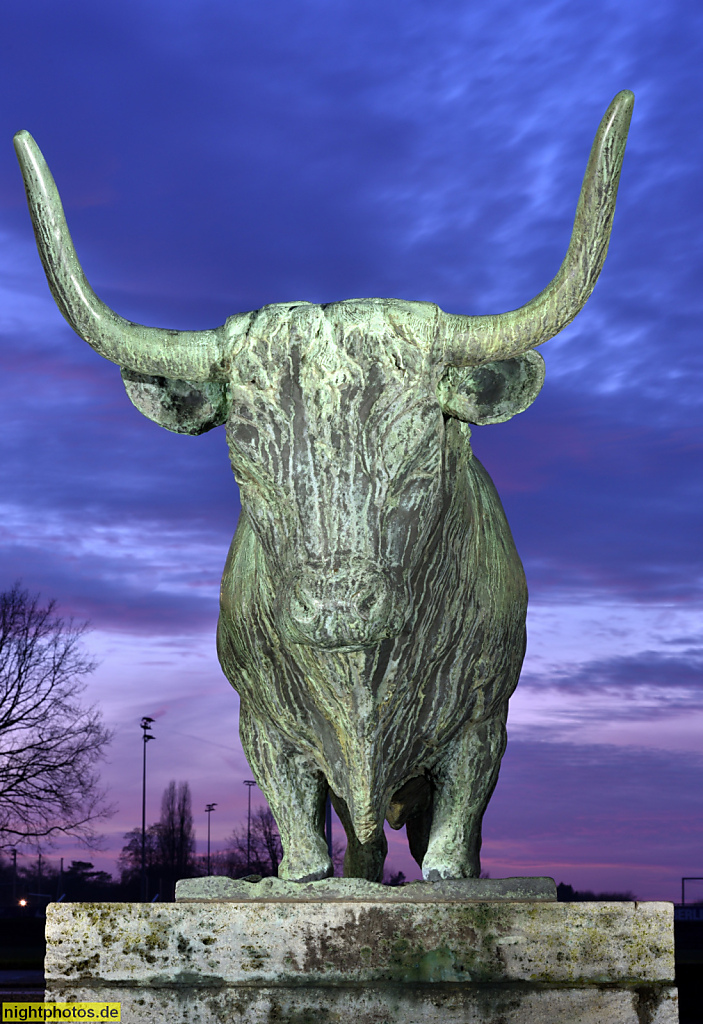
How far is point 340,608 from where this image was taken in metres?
3.48

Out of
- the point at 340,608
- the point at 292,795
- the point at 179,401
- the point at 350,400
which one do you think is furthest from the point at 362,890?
the point at 179,401

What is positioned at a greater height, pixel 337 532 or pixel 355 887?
pixel 337 532

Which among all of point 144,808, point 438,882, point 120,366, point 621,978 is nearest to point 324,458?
point 120,366

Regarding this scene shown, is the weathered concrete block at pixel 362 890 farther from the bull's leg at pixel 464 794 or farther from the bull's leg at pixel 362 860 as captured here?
the bull's leg at pixel 362 860

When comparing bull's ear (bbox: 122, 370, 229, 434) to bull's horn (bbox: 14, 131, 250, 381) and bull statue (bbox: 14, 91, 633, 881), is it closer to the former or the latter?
bull statue (bbox: 14, 91, 633, 881)

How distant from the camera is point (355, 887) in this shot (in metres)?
4.15

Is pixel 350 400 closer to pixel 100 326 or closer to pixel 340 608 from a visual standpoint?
pixel 340 608

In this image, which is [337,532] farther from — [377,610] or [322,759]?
[322,759]

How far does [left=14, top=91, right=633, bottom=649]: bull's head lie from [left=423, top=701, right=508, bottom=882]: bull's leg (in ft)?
3.49

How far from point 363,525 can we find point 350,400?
373 millimetres

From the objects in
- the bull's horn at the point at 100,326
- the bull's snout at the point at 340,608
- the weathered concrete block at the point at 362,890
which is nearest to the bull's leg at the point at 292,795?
the weathered concrete block at the point at 362,890

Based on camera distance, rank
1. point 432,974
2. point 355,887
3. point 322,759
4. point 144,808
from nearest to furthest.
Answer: point 432,974 < point 355,887 < point 322,759 < point 144,808

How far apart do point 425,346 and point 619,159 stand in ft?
2.74

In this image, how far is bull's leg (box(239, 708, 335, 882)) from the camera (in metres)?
4.48
